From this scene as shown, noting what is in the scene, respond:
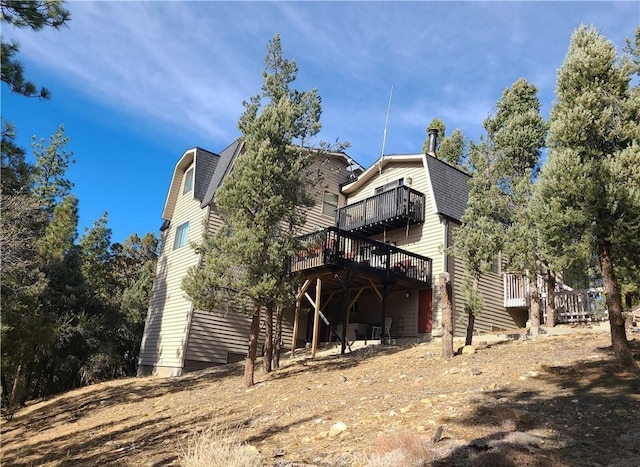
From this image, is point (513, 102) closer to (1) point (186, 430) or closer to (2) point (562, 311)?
(2) point (562, 311)

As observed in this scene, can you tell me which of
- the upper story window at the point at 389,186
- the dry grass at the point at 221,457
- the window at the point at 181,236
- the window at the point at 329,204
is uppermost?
the upper story window at the point at 389,186

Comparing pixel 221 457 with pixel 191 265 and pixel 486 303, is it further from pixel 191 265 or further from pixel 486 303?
pixel 486 303

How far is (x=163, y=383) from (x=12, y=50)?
11641 millimetres

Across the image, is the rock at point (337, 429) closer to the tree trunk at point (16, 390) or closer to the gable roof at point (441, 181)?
the gable roof at point (441, 181)

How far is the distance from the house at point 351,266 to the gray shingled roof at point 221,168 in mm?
75

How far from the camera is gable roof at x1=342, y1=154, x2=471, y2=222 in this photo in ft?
61.4

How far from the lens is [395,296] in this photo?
19.1 meters

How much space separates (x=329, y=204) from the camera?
72.7ft

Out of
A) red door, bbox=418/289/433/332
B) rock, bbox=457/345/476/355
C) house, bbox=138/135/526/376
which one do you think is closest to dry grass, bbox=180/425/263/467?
rock, bbox=457/345/476/355


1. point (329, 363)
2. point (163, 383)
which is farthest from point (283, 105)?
point (163, 383)

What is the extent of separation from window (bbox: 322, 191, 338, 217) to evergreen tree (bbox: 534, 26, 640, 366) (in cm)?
1264

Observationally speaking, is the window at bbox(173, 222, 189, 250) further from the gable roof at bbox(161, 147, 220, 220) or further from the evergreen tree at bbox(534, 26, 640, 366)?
A: the evergreen tree at bbox(534, 26, 640, 366)

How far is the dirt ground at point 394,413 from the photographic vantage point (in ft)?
17.6

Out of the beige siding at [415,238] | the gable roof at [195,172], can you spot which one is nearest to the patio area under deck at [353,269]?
the beige siding at [415,238]
